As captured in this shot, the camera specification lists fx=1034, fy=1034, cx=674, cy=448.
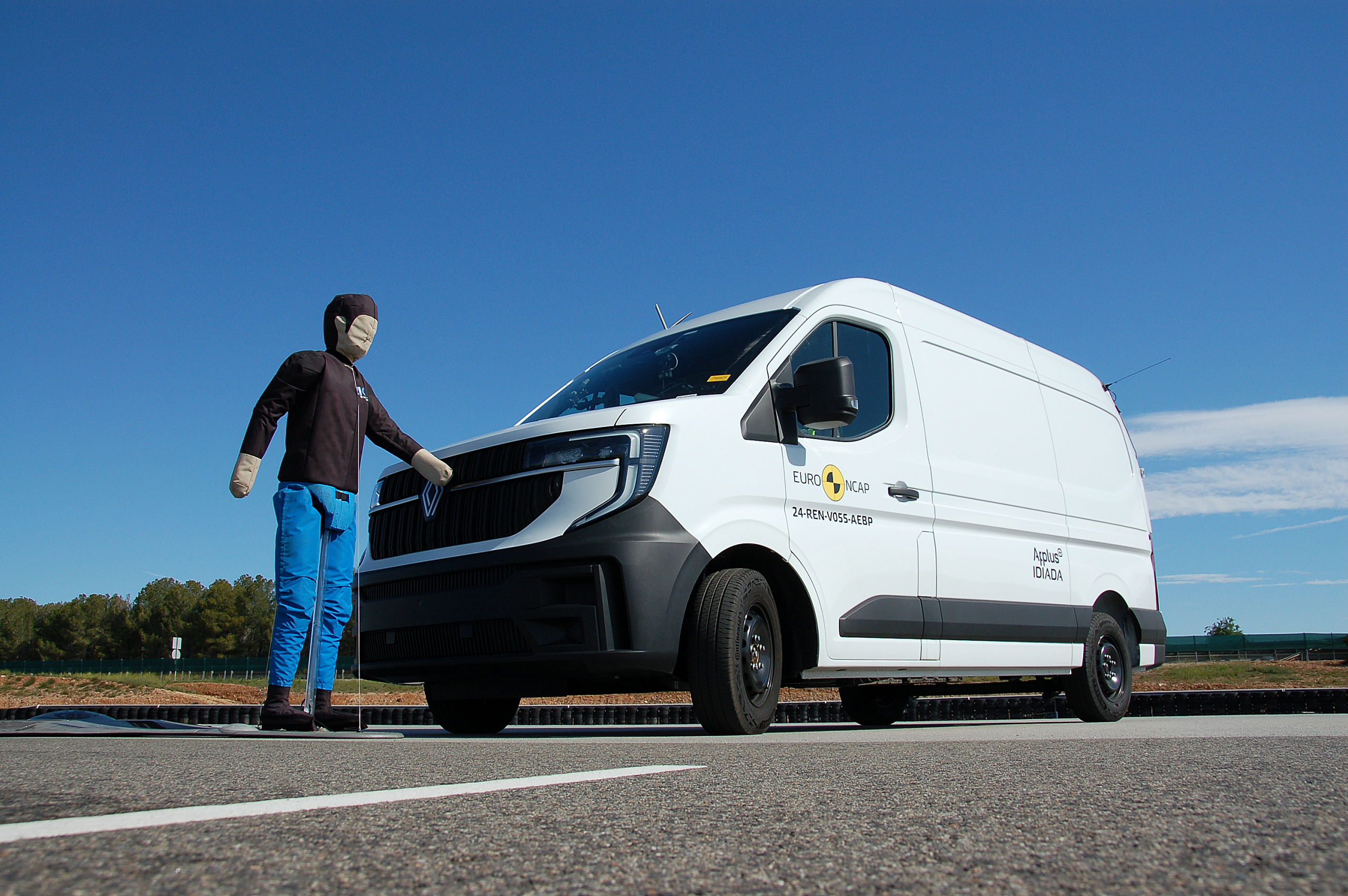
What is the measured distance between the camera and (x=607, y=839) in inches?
65.7

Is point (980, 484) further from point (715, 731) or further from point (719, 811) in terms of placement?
point (719, 811)

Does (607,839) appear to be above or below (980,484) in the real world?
below

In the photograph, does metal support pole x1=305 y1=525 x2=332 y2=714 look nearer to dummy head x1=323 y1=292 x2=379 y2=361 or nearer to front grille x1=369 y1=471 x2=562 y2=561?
front grille x1=369 y1=471 x2=562 y2=561

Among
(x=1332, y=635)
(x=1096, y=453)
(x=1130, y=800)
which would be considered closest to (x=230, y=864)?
(x=1130, y=800)

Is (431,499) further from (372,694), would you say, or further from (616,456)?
(372,694)

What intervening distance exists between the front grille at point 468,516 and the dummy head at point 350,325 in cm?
97

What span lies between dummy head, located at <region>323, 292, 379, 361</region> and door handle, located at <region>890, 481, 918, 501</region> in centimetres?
319

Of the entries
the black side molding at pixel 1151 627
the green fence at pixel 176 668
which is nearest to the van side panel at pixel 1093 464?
the black side molding at pixel 1151 627

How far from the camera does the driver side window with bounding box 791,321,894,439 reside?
6008mm

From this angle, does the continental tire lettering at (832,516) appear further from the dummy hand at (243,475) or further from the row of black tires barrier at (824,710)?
the row of black tires barrier at (824,710)

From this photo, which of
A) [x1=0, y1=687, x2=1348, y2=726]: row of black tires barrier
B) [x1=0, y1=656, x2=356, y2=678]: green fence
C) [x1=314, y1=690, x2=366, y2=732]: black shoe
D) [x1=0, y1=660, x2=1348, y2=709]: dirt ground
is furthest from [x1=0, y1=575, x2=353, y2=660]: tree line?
[x1=314, y1=690, x2=366, y2=732]: black shoe

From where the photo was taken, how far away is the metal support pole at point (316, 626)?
539 centimetres

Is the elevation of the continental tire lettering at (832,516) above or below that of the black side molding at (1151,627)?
above

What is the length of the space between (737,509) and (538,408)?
7.31ft
